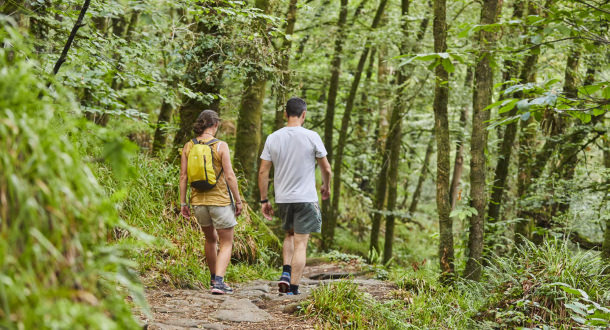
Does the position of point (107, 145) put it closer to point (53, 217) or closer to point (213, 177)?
point (53, 217)

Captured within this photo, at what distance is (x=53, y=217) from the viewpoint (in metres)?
1.56

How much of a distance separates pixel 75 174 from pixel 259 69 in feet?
18.7

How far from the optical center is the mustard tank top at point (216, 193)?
17.4 ft

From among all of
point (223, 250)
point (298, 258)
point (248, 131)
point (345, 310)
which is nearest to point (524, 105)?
point (345, 310)

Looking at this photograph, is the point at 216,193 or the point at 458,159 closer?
the point at 216,193

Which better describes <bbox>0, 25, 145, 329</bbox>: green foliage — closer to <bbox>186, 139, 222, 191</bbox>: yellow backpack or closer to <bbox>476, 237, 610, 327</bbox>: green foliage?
<bbox>186, 139, 222, 191</bbox>: yellow backpack

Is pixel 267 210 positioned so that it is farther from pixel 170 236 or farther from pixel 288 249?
pixel 170 236

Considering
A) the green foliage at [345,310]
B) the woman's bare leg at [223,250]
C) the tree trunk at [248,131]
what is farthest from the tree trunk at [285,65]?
the green foliage at [345,310]

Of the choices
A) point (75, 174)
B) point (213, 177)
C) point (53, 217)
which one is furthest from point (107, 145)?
point (213, 177)

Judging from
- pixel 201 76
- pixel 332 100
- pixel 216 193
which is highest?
pixel 332 100

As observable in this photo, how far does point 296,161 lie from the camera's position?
18.0ft

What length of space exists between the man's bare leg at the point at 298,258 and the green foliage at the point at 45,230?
3.81 metres

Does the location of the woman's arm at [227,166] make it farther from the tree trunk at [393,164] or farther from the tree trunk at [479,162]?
the tree trunk at [393,164]

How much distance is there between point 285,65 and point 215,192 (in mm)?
4854
